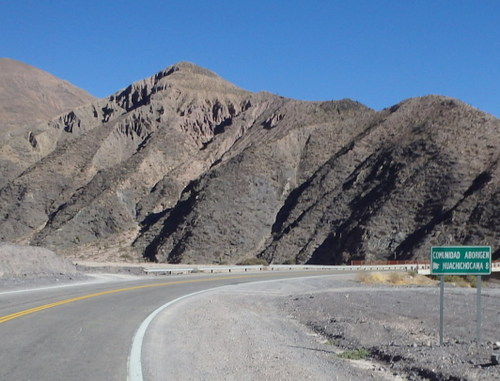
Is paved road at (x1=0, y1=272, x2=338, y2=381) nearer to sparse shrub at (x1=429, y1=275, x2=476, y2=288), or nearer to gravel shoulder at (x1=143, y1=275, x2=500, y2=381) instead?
gravel shoulder at (x1=143, y1=275, x2=500, y2=381)

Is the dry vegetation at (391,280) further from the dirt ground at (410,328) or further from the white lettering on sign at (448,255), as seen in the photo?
the white lettering on sign at (448,255)

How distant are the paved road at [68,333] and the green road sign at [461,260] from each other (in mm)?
5603

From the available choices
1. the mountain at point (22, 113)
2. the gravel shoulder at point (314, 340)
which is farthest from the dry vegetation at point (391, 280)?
the mountain at point (22, 113)

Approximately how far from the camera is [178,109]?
98.1 metres

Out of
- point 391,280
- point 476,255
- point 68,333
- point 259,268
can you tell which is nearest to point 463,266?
point 476,255

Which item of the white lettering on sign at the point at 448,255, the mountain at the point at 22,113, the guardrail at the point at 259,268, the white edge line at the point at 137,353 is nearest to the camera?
the white edge line at the point at 137,353

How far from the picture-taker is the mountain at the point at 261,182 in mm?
56125

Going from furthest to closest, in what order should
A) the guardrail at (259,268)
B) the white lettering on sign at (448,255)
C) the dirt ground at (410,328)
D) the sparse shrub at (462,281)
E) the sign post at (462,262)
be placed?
the guardrail at (259,268) < the sparse shrub at (462,281) < the white lettering on sign at (448,255) < the sign post at (462,262) < the dirt ground at (410,328)

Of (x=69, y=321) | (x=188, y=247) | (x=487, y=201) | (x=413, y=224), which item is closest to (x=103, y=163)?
(x=188, y=247)

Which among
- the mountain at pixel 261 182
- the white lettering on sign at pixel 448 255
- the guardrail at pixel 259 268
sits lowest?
the guardrail at pixel 259 268

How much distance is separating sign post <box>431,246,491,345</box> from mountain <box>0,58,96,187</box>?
90.9 metres

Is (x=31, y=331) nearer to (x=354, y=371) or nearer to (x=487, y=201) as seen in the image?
(x=354, y=371)

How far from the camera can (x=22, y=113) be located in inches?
6166

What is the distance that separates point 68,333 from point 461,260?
289 inches
